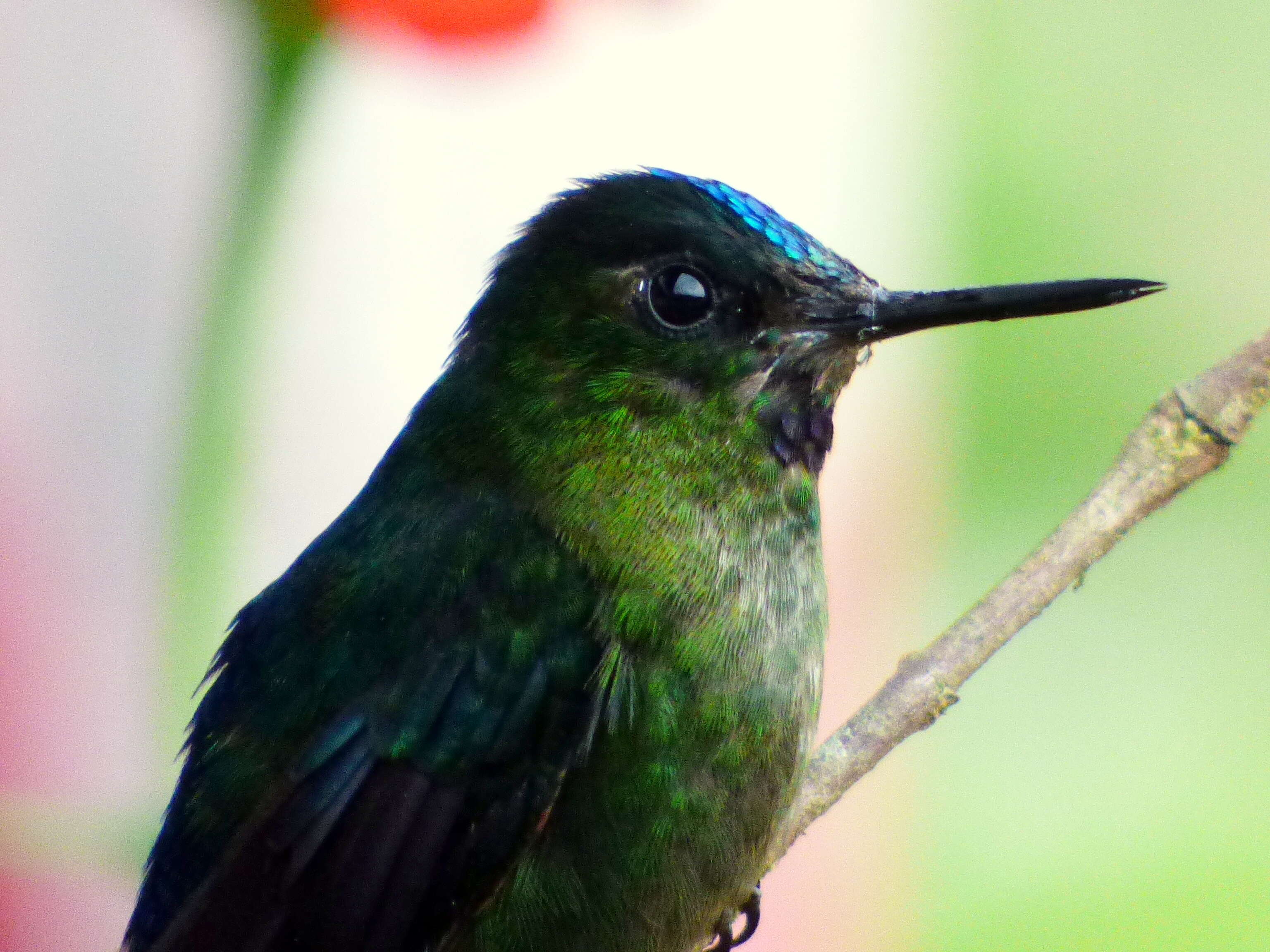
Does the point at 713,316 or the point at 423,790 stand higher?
the point at 713,316

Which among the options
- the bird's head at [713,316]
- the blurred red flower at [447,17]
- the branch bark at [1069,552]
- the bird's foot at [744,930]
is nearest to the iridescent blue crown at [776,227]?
the bird's head at [713,316]

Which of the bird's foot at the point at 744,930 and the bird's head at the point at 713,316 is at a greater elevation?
the bird's head at the point at 713,316

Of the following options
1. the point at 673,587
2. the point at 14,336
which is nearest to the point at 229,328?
the point at 14,336

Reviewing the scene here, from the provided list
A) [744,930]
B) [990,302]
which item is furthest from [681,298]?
[744,930]

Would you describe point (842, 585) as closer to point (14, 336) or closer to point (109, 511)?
point (109, 511)

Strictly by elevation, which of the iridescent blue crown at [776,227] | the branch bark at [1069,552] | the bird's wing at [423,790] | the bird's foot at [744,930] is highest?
the iridescent blue crown at [776,227]

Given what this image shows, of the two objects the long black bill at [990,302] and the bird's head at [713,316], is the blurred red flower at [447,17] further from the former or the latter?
the long black bill at [990,302]

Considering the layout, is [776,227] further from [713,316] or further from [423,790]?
[423,790]
